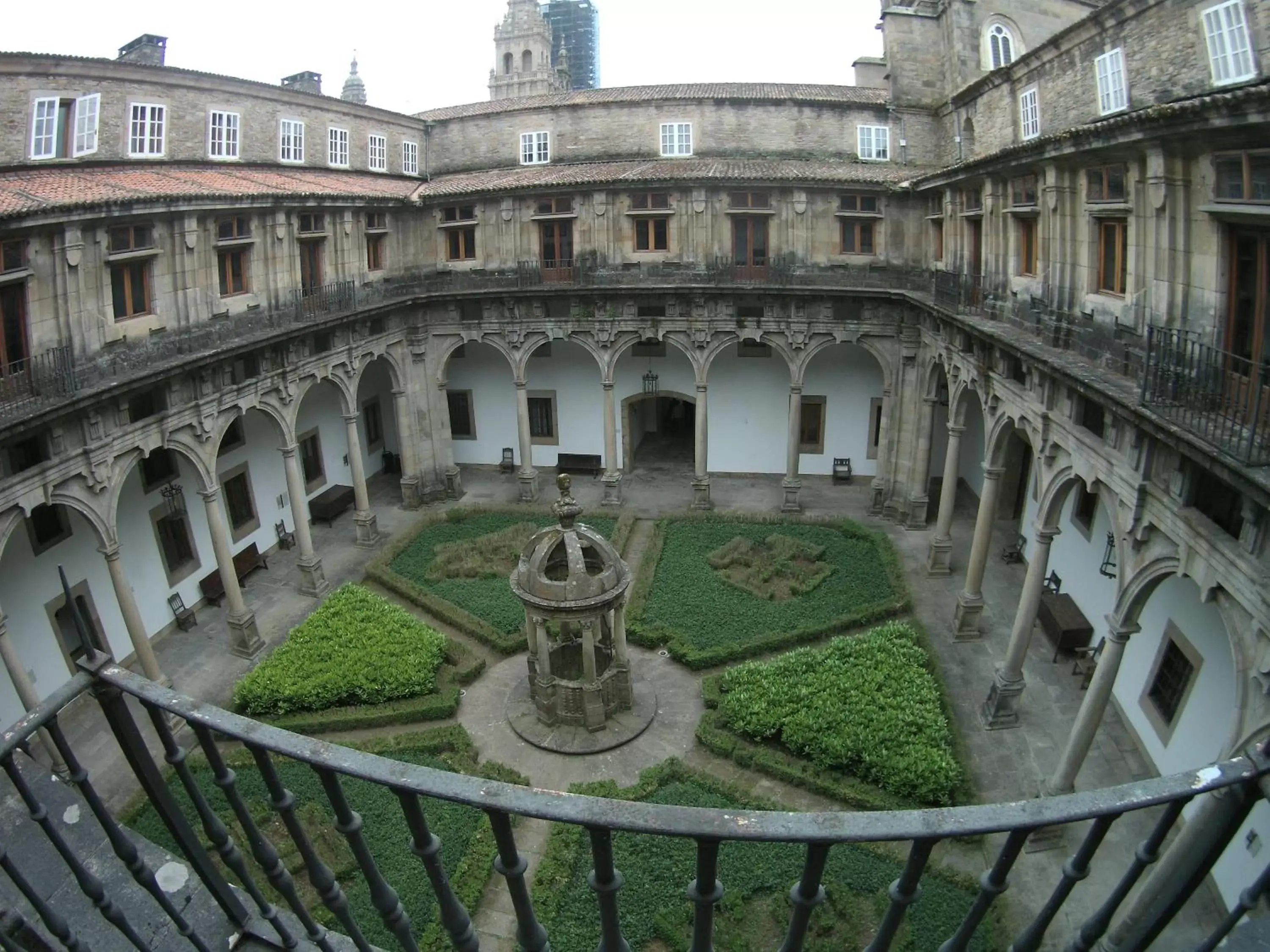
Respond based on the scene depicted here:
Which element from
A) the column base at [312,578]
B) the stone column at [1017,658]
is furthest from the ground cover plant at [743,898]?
the column base at [312,578]

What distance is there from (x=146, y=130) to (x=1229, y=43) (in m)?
24.8

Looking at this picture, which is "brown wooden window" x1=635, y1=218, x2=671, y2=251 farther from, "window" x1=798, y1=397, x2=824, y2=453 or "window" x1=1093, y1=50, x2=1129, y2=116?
"window" x1=1093, y1=50, x2=1129, y2=116

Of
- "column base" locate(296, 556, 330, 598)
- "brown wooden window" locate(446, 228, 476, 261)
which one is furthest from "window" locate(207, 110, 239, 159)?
"column base" locate(296, 556, 330, 598)

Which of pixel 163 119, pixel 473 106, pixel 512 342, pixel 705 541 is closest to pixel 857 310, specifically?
pixel 705 541

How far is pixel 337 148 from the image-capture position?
30.0 m

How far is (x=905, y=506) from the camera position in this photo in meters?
27.4

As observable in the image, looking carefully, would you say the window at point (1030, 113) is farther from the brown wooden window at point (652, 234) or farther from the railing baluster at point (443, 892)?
the railing baluster at point (443, 892)

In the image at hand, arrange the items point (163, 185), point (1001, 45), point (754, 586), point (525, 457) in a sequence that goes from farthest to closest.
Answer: point (525, 457) < point (1001, 45) < point (754, 586) < point (163, 185)

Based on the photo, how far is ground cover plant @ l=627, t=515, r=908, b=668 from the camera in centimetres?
2025

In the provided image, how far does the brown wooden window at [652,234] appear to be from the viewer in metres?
27.9

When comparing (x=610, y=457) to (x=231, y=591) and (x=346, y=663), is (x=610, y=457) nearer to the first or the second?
(x=346, y=663)

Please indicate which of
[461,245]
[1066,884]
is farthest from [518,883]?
[461,245]

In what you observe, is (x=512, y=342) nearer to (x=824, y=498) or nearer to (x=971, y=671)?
(x=824, y=498)

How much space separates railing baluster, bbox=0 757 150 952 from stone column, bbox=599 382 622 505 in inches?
995
